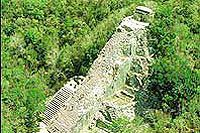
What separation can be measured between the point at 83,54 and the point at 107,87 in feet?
10.7

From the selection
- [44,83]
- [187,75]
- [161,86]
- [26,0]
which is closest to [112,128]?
[161,86]

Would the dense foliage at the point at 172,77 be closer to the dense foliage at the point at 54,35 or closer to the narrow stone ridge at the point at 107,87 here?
the narrow stone ridge at the point at 107,87

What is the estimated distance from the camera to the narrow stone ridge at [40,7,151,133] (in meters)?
12.9

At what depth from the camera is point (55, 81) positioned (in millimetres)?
16625

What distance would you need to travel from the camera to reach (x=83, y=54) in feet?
53.6

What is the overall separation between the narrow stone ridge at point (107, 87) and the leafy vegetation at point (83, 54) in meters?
0.53

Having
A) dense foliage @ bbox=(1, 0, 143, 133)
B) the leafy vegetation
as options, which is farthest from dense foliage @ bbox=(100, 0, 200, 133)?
dense foliage @ bbox=(1, 0, 143, 133)

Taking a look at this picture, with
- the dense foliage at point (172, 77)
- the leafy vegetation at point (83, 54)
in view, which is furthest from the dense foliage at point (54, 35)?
the dense foliage at point (172, 77)

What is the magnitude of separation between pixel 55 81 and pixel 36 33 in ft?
7.58

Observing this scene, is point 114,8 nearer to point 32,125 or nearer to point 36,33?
point 36,33

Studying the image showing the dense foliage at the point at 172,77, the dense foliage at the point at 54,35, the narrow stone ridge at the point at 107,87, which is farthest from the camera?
the dense foliage at the point at 54,35

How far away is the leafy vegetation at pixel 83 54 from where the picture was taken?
12539 mm

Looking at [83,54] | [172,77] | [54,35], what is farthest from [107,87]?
[54,35]

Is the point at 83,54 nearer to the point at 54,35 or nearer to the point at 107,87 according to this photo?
the point at 54,35
